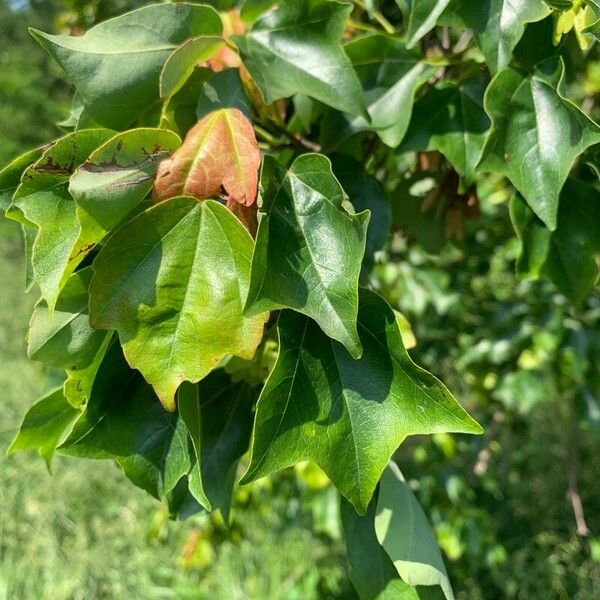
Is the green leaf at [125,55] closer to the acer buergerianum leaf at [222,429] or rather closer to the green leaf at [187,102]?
the green leaf at [187,102]

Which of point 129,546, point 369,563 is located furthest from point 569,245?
point 129,546

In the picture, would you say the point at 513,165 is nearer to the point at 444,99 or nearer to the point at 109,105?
the point at 444,99

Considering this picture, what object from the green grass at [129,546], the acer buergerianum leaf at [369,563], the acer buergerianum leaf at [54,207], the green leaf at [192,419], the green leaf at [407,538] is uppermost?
the acer buergerianum leaf at [54,207]

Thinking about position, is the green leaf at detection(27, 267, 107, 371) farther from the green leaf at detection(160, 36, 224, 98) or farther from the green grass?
the green grass

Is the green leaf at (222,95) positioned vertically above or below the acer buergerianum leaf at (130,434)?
above

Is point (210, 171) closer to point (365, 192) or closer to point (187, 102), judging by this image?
point (187, 102)

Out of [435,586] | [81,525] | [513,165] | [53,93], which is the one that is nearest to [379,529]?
[435,586]

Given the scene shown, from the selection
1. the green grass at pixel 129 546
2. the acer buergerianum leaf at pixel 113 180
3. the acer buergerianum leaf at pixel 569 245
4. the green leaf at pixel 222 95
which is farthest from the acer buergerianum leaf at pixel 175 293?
the green grass at pixel 129 546
